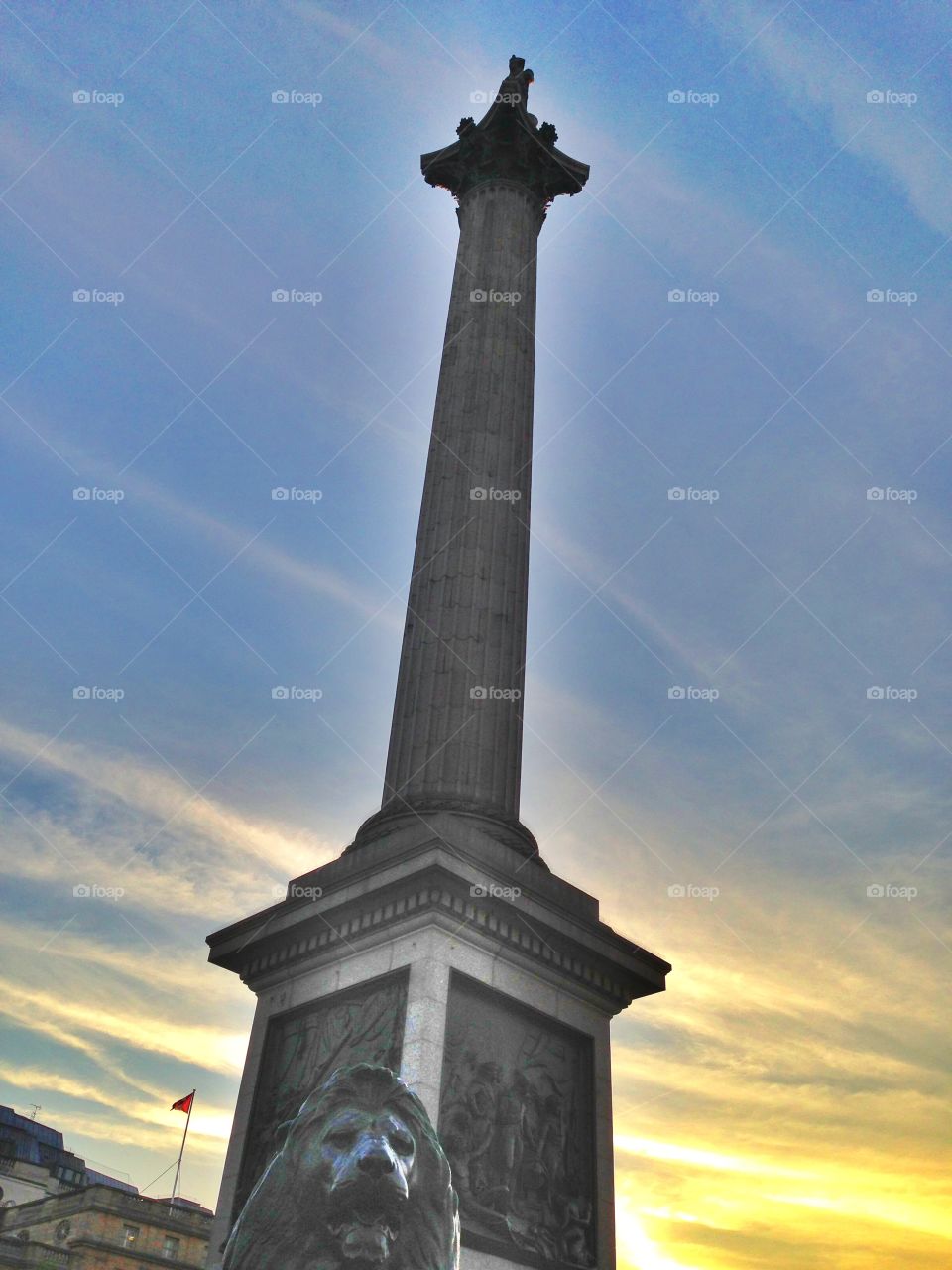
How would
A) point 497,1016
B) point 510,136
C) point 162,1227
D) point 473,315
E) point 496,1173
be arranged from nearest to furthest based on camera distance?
point 496,1173 → point 497,1016 → point 473,315 → point 510,136 → point 162,1227

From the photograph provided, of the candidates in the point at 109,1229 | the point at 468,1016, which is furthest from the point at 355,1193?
the point at 109,1229

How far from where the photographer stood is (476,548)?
65.8 feet

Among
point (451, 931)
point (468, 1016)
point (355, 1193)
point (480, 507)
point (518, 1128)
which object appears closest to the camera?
point (355, 1193)

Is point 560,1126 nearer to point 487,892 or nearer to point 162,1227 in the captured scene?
point 487,892

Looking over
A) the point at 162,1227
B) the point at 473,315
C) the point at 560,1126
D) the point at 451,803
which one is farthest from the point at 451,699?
the point at 162,1227

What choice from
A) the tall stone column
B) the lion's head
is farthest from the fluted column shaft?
the lion's head

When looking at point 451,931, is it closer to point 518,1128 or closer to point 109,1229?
point 518,1128

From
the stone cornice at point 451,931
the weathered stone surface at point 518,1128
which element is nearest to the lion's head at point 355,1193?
the weathered stone surface at point 518,1128

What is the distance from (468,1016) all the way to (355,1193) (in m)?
8.53

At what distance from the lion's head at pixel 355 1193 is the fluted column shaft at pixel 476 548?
1087cm

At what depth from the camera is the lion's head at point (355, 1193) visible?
594cm

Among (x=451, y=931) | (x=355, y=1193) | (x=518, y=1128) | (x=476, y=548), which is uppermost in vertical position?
(x=476, y=548)

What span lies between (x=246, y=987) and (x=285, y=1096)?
239cm

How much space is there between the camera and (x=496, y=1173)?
13.6m
